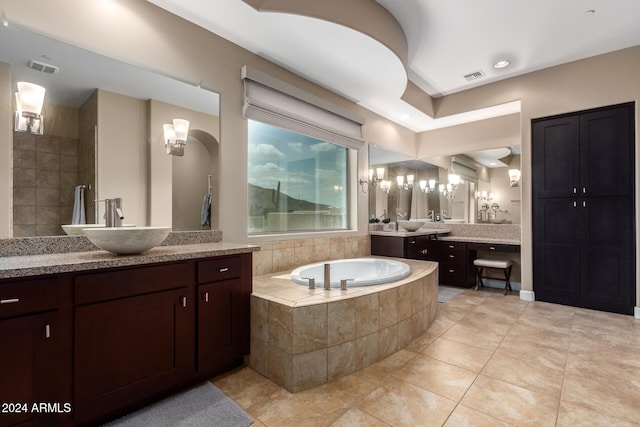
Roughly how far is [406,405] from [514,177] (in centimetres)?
376

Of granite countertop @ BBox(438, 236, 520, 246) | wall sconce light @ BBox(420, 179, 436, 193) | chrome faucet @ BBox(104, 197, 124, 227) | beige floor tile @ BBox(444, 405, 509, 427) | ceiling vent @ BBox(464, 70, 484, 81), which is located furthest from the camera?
wall sconce light @ BBox(420, 179, 436, 193)

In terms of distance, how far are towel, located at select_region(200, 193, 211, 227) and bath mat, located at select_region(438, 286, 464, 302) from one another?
119 inches

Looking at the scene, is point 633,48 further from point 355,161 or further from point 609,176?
point 355,161

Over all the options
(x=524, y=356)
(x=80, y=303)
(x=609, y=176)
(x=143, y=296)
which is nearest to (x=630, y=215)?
(x=609, y=176)

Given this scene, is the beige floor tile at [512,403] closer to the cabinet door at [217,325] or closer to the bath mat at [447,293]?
the cabinet door at [217,325]

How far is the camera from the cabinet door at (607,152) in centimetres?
325

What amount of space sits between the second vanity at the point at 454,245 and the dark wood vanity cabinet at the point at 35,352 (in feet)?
11.3

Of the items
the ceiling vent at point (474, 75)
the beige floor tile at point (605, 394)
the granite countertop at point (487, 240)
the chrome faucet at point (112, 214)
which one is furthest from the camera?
the granite countertop at point (487, 240)

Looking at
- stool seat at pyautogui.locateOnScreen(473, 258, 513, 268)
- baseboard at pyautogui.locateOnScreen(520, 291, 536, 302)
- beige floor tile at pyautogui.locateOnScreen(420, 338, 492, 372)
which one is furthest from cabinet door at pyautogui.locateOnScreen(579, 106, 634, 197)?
beige floor tile at pyautogui.locateOnScreen(420, 338, 492, 372)

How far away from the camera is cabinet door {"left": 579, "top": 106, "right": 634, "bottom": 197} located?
10.6 feet

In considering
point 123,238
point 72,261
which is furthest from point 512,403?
point 72,261

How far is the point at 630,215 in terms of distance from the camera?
3236mm

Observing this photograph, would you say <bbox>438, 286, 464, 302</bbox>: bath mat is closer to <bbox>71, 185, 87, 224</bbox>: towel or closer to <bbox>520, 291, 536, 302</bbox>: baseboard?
<bbox>520, 291, 536, 302</bbox>: baseboard

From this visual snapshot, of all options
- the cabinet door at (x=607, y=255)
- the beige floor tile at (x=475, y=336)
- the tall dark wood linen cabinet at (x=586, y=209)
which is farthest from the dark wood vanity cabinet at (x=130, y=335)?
the cabinet door at (x=607, y=255)
